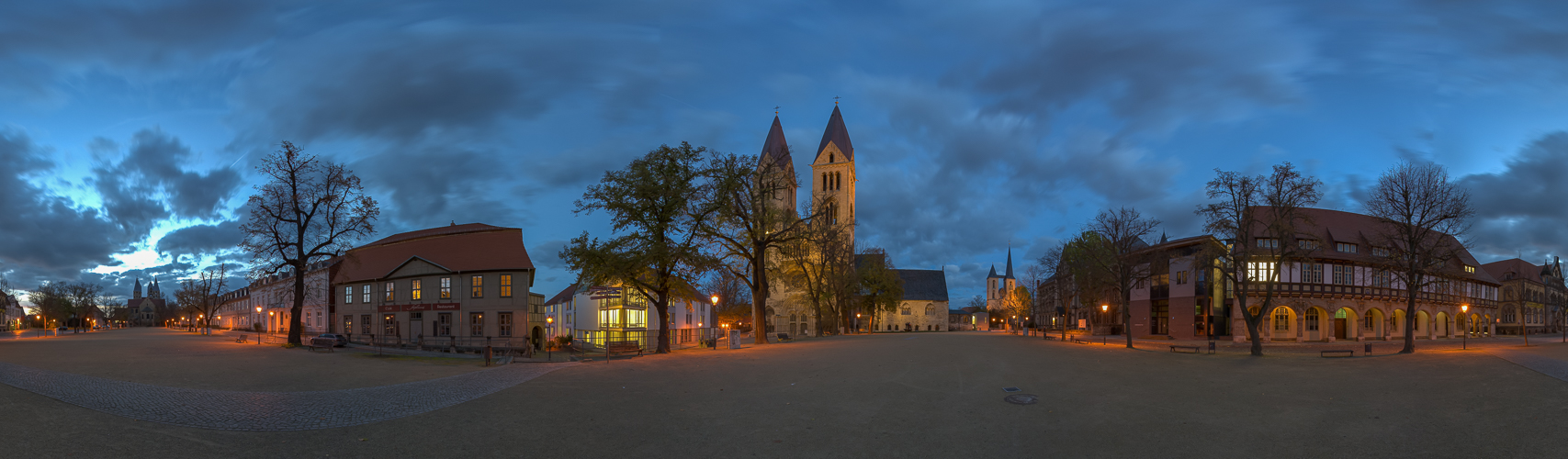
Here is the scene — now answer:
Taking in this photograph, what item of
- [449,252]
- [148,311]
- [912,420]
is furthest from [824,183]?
[148,311]

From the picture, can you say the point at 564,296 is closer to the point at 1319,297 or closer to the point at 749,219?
the point at 749,219

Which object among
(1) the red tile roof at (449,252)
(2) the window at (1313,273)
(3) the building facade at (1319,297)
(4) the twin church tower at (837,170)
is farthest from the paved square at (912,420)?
(4) the twin church tower at (837,170)

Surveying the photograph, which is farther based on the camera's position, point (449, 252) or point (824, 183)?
point (824, 183)

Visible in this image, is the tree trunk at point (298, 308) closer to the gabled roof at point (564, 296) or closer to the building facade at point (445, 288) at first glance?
the building facade at point (445, 288)

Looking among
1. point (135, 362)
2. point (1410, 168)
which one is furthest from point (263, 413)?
point (1410, 168)

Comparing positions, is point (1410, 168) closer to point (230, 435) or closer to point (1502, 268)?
point (230, 435)

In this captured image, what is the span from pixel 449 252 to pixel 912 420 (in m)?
42.2

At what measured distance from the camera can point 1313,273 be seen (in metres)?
51.7

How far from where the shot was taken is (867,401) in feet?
51.4

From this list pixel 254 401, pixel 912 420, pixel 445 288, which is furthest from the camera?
pixel 445 288

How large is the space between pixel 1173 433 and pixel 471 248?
44099mm

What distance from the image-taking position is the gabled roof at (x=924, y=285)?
116 metres

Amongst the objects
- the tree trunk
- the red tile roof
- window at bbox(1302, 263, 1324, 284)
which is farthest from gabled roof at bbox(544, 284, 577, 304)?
window at bbox(1302, 263, 1324, 284)

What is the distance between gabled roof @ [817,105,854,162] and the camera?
93500mm
